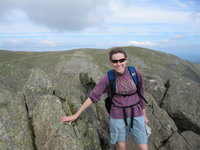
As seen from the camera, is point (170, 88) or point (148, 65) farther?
point (148, 65)

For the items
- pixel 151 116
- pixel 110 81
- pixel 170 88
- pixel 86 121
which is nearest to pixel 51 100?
pixel 86 121

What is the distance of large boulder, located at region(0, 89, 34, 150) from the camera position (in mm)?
7906

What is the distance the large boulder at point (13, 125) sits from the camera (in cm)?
791

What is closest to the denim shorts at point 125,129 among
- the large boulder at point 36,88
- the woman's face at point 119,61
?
the woman's face at point 119,61

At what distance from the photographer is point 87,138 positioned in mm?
10227

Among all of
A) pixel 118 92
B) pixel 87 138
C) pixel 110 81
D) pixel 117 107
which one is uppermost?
pixel 110 81

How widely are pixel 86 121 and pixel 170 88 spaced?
2208 centimetres

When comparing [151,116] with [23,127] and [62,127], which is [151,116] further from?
[23,127]

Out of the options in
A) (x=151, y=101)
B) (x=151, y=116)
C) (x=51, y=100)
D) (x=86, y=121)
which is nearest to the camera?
(x=51, y=100)

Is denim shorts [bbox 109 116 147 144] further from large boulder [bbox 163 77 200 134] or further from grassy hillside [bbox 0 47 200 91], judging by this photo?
grassy hillside [bbox 0 47 200 91]

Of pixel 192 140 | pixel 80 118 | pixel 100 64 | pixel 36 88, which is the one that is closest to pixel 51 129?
pixel 80 118

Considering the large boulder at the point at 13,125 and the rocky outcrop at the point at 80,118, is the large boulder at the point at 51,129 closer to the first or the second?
the rocky outcrop at the point at 80,118

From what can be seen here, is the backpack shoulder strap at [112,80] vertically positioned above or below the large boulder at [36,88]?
above

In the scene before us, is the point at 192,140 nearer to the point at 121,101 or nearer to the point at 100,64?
the point at 121,101
